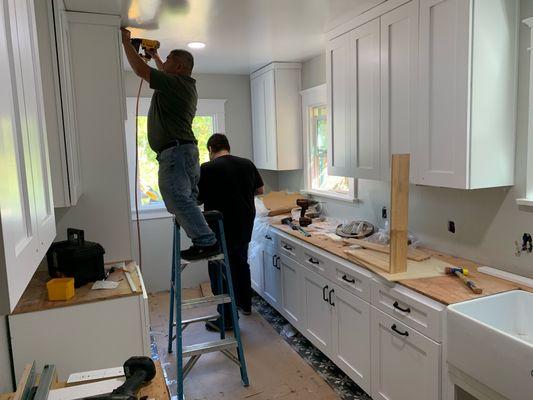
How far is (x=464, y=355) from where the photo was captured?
5.52ft

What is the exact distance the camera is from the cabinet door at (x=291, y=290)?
329 cm

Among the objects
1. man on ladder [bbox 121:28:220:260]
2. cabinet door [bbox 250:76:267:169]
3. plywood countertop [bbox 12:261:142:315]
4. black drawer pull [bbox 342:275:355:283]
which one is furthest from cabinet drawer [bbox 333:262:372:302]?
cabinet door [bbox 250:76:267:169]

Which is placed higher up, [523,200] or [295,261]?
[523,200]

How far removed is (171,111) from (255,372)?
1.91 m

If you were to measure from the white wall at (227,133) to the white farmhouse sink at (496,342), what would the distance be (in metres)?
→ 3.21

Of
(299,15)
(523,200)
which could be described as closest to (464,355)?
(523,200)

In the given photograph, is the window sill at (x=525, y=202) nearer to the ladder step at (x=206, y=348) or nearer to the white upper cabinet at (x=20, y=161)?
the ladder step at (x=206, y=348)

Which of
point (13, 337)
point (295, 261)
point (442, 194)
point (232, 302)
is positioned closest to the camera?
point (13, 337)

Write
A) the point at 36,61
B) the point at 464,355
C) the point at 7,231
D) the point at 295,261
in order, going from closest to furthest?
1. the point at 7,231
2. the point at 36,61
3. the point at 464,355
4. the point at 295,261

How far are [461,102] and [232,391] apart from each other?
88.1 inches

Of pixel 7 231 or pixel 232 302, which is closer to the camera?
pixel 7 231

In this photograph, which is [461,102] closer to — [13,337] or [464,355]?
[464,355]

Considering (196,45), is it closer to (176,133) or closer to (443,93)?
(176,133)

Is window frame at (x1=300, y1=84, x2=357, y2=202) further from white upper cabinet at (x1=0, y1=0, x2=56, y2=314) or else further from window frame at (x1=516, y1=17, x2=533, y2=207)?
white upper cabinet at (x1=0, y1=0, x2=56, y2=314)
